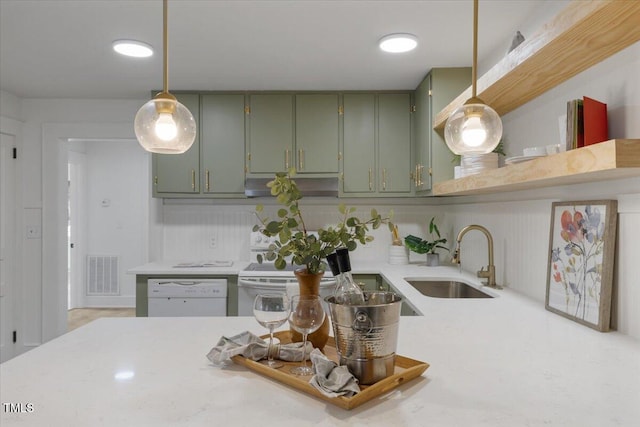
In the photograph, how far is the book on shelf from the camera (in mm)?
1431

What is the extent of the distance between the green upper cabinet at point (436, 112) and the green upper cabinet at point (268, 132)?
105cm

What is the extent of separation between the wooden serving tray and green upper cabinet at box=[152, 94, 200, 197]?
251cm

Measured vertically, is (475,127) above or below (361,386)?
above

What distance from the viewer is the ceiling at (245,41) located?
2031 mm

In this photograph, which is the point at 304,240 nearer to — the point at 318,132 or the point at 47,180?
the point at 318,132

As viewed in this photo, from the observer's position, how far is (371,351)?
37.7 inches

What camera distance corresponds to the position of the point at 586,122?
4.69 feet

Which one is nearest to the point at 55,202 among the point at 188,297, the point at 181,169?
the point at 181,169

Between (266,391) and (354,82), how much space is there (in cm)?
265

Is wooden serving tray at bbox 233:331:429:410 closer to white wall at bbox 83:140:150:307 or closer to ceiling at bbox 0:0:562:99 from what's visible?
ceiling at bbox 0:0:562:99

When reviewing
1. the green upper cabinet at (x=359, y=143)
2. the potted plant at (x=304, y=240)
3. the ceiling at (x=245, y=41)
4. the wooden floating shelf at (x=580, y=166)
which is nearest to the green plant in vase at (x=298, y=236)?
the potted plant at (x=304, y=240)

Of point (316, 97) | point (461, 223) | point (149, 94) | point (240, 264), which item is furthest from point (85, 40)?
point (461, 223)

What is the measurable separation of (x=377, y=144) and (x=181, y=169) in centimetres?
162

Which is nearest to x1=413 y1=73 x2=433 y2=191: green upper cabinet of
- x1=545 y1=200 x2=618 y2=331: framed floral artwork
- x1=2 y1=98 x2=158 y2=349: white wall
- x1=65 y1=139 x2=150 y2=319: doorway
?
x1=545 y1=200 x2=618 y2=331: framed floral artwork
